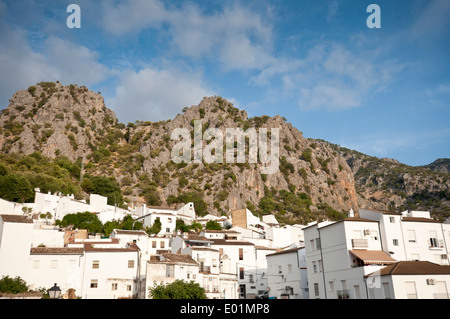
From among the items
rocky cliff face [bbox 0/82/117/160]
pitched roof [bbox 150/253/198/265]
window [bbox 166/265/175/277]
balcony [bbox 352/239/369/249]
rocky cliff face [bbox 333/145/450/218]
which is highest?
rocky cliff face [bbox 0/82/117/160]

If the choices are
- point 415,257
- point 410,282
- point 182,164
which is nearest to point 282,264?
point 415,257

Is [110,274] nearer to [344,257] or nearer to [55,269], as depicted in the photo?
[55,269]

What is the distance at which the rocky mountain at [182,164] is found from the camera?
127m

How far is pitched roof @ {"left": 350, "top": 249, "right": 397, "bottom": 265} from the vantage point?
127 ft

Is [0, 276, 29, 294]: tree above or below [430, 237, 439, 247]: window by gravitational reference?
below

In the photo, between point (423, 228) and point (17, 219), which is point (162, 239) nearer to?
point (17, 219)

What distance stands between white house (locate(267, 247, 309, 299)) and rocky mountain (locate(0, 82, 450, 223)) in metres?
59.3

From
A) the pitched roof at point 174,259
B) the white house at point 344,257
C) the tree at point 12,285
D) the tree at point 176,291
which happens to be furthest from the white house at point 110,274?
the white house at point 344,257

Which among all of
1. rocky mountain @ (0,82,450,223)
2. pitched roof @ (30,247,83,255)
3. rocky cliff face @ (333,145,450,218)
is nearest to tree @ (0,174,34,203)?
rocky mountain @ (0,82,450,223)

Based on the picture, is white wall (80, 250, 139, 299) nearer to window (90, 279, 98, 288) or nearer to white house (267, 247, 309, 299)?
window (90, 279, 98, 288)

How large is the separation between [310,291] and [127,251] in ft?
76.4

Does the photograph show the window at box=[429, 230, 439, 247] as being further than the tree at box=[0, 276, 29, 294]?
Yes

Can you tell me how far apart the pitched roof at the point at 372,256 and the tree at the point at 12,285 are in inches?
1400

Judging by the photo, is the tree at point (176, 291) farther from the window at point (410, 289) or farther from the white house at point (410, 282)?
the window at point (410, 289)
